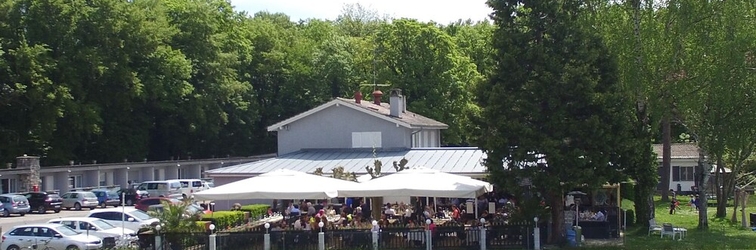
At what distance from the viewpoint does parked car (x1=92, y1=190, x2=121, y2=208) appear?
2250 inches

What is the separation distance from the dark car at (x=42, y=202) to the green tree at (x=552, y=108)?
1237 inches

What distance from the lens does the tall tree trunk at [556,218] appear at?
98.6 ft

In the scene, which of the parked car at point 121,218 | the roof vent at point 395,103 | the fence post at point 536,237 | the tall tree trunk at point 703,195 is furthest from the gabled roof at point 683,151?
the parked car at point 121,218

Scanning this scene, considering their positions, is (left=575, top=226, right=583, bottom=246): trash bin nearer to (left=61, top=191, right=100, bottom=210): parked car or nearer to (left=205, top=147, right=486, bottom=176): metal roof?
(left=205, top=147, right=486, bottom=176): metal roof

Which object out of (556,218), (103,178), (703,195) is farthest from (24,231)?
(103,178)

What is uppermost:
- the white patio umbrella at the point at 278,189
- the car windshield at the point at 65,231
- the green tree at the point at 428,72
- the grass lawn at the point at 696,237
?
the green tree at the point at 428,72

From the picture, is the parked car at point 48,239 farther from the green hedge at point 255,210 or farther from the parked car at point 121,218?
the green hedge at point 255,210

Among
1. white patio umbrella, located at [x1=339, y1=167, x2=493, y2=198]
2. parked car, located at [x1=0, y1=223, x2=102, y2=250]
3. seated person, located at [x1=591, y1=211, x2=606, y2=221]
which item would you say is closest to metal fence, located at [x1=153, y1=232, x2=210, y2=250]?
parked car, located at [x1=0, y1=223, x2=102, y2=250]

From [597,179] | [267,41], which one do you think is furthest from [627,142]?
[267,41]

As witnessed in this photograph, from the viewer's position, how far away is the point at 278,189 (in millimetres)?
29781

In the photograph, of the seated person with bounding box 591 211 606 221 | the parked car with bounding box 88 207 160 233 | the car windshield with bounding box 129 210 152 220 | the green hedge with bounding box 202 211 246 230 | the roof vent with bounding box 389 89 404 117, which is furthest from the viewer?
the roof vent with bounding box 389 89 404 117

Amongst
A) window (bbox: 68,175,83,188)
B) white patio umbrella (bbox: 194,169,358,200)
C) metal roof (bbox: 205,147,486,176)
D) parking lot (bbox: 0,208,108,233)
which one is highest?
metal roof (bbox: 205,147,486,176)

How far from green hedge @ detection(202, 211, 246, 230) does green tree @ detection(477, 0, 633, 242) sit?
8616 mm

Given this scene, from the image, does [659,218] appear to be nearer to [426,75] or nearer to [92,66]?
[426,75]
